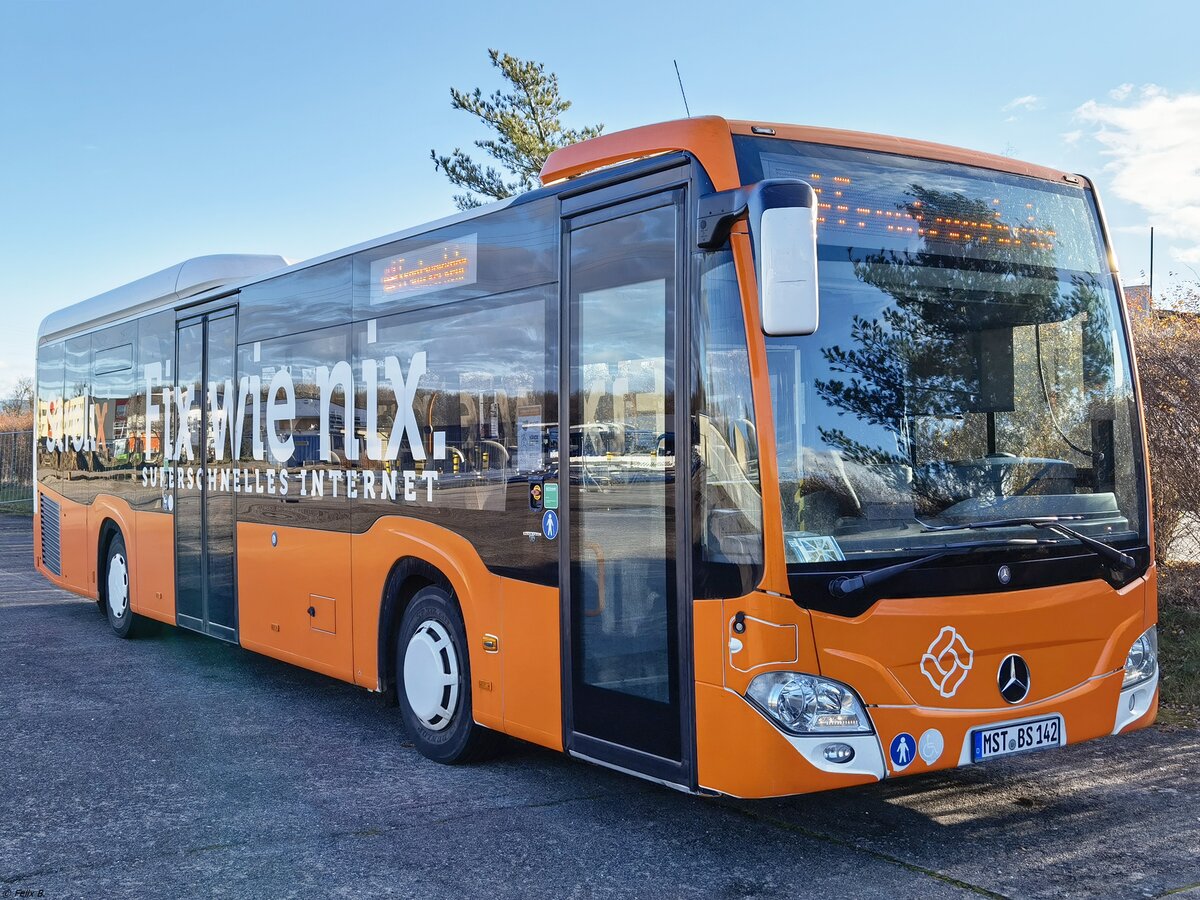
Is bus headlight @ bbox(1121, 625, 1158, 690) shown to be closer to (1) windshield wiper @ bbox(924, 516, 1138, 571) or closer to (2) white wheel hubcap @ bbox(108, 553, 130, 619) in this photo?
(1) windshield wiper @ bbox(924, 516, 1138, 571)

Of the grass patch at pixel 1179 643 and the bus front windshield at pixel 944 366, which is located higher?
the bus front windshield at pixel 944 366

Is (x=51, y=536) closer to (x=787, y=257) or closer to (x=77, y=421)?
(x=77, y=421)

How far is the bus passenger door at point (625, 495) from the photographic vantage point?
493 cm

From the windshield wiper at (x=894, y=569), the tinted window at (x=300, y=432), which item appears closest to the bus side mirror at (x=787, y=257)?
the windshield wiper at (x=894, y=569)

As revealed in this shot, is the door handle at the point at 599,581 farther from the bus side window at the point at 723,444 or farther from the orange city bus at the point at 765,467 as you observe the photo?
the bus side window at the point at 723,444

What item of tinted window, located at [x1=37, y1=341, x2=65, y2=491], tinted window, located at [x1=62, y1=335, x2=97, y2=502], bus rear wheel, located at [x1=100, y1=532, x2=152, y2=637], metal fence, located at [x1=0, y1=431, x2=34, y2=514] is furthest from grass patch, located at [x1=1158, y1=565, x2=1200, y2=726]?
metal fence, located at [x1=0, y1=431, x2=34, y2=514]

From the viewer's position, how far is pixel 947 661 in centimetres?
474

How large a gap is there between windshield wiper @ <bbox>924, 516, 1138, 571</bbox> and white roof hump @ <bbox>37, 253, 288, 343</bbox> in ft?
17.6

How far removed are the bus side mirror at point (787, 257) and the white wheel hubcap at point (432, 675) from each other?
3015 millimetres

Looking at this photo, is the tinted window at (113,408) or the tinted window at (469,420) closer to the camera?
the tinted window at (469,420)

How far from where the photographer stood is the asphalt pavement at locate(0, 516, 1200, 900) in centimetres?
475

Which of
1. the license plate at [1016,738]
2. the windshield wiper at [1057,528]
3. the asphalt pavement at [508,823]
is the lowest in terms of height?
the asphalt pavement at [508,823]

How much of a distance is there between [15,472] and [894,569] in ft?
99.9

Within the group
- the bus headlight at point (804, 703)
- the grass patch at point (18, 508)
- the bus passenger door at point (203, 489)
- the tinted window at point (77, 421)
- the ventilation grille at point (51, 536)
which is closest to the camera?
the bus headlight at point (804, 703)
